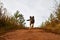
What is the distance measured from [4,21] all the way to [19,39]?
5708 mm

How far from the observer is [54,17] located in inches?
778

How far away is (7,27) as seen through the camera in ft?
59.1

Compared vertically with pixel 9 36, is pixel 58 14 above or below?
above

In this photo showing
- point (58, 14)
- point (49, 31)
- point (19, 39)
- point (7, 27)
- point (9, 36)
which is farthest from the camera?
point (58, 14)

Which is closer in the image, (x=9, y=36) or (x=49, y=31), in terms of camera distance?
(x=9, y=36)

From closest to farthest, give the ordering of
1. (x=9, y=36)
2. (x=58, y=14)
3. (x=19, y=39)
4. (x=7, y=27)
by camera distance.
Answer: (x=19, y=39)
(x=9, y=36)
(x=7, y=27)
(x=58, y=14)

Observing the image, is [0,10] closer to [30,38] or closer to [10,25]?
[10,25]

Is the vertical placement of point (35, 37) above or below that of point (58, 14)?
below

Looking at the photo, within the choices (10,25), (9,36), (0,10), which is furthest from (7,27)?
(9,36)

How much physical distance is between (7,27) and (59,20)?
4.04m

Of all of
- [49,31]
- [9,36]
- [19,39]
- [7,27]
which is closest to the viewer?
[19,39]

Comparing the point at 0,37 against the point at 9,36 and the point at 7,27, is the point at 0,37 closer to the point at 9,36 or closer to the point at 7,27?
the point at 9,36

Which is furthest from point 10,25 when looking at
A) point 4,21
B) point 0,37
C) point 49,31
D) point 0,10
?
point 0,37

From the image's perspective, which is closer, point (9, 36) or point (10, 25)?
point (9, 36)
